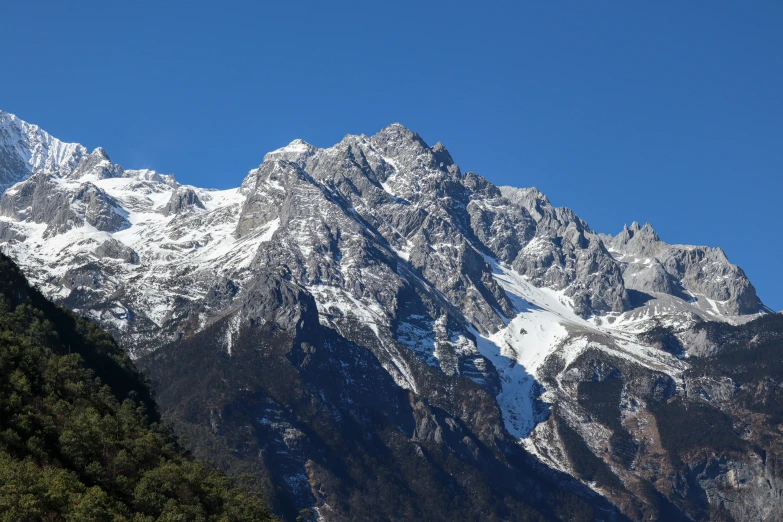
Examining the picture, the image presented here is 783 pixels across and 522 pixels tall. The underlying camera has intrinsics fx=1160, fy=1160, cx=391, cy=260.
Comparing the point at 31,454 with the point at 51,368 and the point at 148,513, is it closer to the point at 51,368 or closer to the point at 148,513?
the point at 148,513

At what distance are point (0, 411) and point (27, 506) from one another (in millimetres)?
32980

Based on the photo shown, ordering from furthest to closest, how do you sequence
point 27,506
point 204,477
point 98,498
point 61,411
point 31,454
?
1. point 204,477
2. point 61,411
3. point 31,454
4. point 98,498
5. point 27,506

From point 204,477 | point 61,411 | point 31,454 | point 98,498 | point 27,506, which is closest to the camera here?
point 27,506

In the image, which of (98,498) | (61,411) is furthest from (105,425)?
(98,498)

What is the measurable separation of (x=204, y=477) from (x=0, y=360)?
35.7m

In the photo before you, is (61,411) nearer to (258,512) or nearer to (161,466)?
(161,466)

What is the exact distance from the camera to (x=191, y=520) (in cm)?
16025

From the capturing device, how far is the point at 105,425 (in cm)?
17038

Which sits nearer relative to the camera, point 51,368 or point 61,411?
point 61,411

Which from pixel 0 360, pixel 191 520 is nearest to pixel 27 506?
pixel 191 520

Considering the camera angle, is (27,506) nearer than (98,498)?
Yes

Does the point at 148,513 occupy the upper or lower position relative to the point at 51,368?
lower

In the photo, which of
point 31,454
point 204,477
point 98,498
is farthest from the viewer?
point 204,477

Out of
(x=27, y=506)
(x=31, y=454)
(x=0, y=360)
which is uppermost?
(x=0, y=360)
